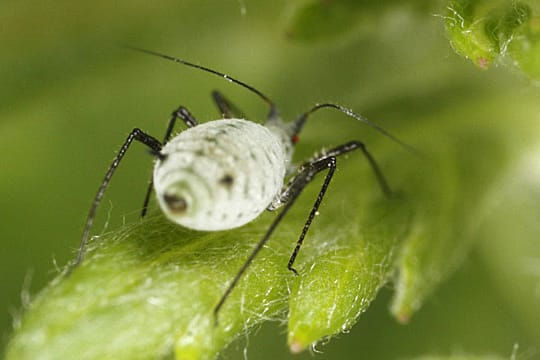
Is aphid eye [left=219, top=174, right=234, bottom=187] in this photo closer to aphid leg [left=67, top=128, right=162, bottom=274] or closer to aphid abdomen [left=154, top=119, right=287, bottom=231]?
aphid abdomen [left=154, top=119, right=287, bottom=231]

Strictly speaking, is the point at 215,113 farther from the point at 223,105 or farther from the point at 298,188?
the point at 298,188

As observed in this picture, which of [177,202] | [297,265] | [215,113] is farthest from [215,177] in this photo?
[215,113]

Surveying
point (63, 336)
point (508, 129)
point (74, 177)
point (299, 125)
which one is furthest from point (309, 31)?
point (63, 336)

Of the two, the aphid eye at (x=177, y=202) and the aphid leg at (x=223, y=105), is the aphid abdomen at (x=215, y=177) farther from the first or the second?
the aphid leg at (x=223, y=105)

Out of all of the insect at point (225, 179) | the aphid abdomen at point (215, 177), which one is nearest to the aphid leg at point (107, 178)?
the insect at point (225, 179)

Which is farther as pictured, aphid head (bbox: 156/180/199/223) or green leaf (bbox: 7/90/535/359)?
aphid head (bbox: 156/180/199/223)

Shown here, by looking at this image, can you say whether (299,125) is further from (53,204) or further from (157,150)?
(53,204)

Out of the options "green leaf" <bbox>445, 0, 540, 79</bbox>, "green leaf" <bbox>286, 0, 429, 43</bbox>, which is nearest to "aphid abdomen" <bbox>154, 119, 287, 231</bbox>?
"green leaf" <bbox>286, 0, 429, 43</bbox>
